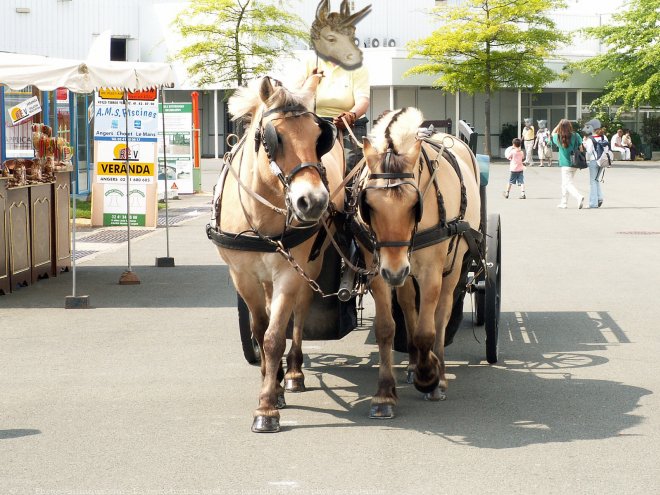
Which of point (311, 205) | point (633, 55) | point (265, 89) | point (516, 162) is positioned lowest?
point (516, 162)

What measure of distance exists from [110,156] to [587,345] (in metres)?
11.4

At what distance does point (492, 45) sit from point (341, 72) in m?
47.6

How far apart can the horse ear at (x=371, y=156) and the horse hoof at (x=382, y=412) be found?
146cm

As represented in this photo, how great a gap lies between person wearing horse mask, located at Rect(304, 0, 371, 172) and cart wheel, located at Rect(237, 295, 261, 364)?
1.37 m

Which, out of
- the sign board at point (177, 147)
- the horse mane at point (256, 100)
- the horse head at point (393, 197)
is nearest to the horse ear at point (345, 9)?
the horse mane at point (256, 100)

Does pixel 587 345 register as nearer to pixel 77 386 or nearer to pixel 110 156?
pixel 77 386

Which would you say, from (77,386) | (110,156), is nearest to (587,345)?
(77,386)

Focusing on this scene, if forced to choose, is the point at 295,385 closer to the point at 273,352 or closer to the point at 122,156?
the point at 273,352

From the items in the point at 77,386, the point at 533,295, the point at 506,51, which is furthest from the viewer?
the point at 506,51

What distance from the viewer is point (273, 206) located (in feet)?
21.5

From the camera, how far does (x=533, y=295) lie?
1230 cm

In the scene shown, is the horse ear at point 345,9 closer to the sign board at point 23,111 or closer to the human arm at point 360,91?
the human arm at point 360,91

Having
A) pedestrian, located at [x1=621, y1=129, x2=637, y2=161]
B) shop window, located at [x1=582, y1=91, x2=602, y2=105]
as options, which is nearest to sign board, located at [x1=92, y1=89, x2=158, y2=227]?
pedestrian, located at [x1=621, y1=129, x2=637, y2=161]

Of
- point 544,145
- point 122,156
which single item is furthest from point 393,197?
point 544,145
